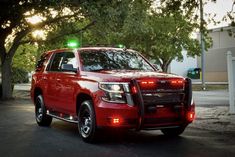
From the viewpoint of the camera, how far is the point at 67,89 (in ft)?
35.6

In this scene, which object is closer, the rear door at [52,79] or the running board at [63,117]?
the running board at [63,117]

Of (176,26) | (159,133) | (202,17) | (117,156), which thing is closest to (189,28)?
(176,26)

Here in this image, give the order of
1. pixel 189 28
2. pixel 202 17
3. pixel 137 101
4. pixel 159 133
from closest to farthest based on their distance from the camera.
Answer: pixel 137 101
pixel 159 133
pixel 202 17
pixel 189 28

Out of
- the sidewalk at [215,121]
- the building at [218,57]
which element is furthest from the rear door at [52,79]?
the building at [218,57]

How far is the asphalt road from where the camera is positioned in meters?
8.46

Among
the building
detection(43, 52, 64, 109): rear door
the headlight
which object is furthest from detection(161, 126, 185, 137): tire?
the building

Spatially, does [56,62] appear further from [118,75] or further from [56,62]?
[118,75]

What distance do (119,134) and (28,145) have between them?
231cm

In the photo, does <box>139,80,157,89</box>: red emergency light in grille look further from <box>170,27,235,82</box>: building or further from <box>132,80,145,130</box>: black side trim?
<box>170,27,235,82</box>: building

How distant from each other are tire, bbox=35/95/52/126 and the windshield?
2.41 meters

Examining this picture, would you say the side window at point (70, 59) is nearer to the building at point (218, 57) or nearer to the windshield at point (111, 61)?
the windshield at point (111, 61)

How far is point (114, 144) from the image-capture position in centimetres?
946

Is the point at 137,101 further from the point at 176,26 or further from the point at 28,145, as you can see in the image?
the point at 176,26

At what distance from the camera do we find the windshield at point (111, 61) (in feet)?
34.4
